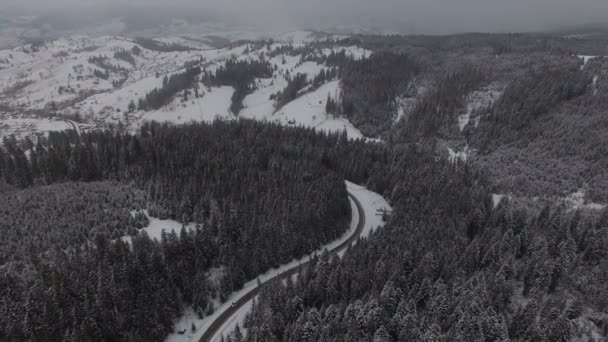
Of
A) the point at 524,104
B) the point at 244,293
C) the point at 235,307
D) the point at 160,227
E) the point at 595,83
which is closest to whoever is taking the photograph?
the point at 235,307

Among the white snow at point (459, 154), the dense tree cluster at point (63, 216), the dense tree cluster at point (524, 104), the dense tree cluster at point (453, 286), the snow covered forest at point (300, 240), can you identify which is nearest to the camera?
the dense tree cluster at point (453, 286)


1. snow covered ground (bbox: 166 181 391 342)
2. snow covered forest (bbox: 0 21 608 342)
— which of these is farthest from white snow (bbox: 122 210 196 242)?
snow covered ground (bbox: 166 181 391 342)

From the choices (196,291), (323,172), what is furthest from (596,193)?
(196,291)

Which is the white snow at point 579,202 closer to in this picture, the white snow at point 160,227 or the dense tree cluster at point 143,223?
the dense tree cluster at point 143,223

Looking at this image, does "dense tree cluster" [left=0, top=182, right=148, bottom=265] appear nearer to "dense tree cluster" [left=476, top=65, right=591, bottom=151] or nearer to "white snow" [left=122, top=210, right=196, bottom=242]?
"white snow" [left=122, top=210, right=196, bottom=242]

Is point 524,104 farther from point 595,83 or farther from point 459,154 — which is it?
point 459,154

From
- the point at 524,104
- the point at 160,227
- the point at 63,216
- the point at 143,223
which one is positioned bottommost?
the point at 160,227

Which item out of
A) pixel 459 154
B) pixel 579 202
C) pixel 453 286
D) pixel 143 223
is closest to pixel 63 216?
pixel 143 223

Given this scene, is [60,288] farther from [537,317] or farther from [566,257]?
[566,257]

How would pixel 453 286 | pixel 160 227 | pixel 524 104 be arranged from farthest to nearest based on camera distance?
pixel 524 104
pixel 160 227
pixel 453 286

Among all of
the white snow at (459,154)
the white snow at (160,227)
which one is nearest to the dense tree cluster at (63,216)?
the white snow at (160,227)

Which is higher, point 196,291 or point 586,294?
point 586,294
